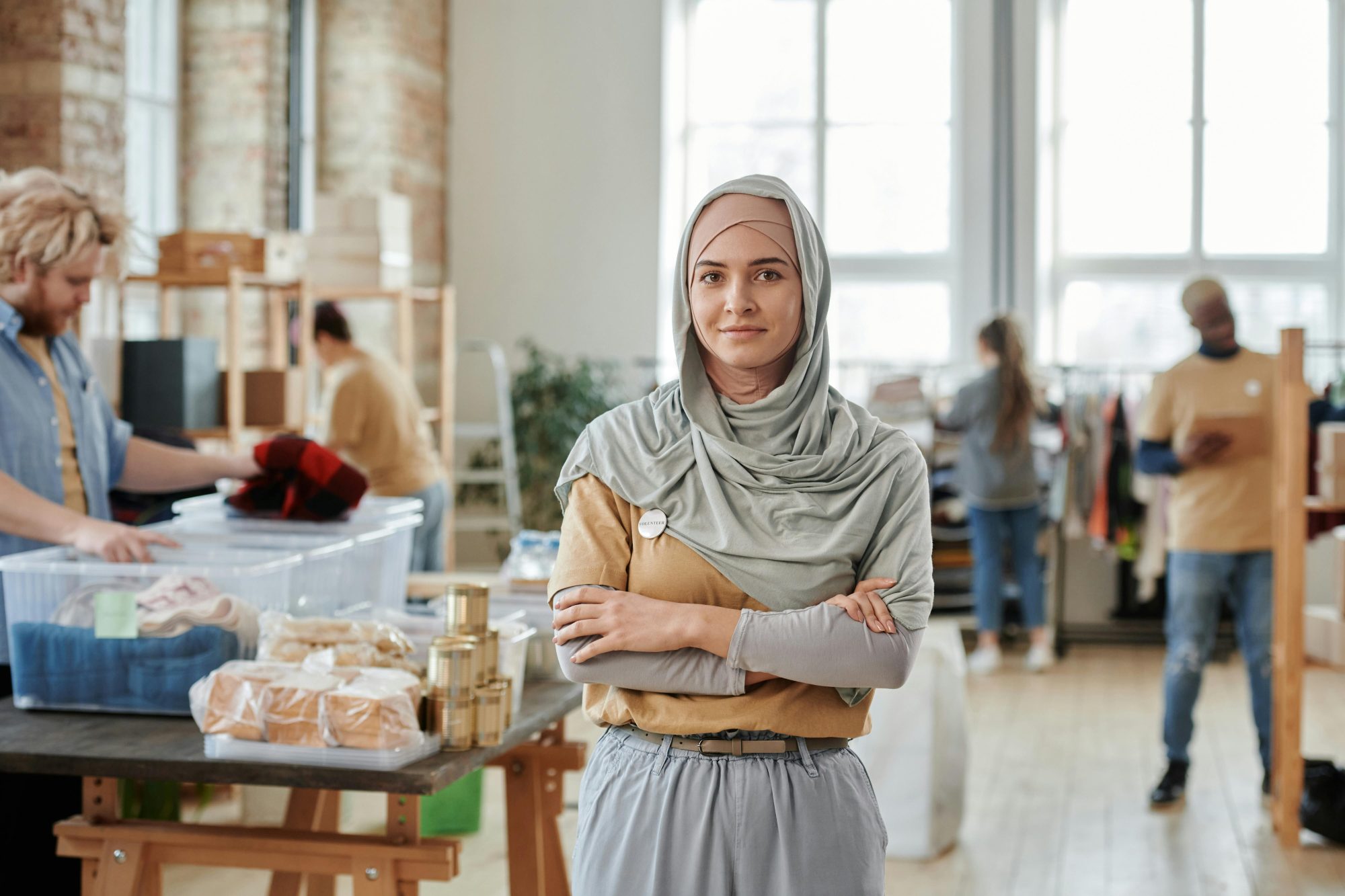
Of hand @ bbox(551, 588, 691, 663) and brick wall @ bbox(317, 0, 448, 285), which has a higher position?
brick wall @ bbox(317, 0, 448, 285)

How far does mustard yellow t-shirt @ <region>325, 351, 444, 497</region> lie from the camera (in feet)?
16.0

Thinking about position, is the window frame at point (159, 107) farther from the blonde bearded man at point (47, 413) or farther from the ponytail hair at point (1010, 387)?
the ponytail hair at point (1010, 387)

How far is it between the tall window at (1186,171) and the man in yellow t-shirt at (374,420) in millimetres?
3810

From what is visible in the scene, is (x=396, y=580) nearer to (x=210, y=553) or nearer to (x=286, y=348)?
(x=210, y=553)

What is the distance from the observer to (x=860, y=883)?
5.26ft

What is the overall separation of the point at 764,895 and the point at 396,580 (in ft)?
4.98

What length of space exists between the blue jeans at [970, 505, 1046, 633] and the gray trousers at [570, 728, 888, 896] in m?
4.51

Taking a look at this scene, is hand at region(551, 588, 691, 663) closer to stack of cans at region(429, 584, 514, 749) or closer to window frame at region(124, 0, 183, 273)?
stack of cans at region(429, 584, 514, 749)

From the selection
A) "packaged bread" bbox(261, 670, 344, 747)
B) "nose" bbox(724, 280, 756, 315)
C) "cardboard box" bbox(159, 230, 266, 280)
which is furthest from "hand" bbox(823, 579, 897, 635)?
"cardboard box" bbox(159, 230, 266, 280)

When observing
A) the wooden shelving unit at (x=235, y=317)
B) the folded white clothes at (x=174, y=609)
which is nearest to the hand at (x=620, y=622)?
the folded white clothes at (x=174, y=609)

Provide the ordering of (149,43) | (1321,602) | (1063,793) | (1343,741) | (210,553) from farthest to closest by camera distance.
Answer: (1321,602), (149,43), (1343,741), (1063,793), (210,553)

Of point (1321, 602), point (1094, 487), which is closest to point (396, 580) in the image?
point (1094, 487)

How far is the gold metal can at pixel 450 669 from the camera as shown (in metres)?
2.03

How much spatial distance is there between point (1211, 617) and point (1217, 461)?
1.51 feet
